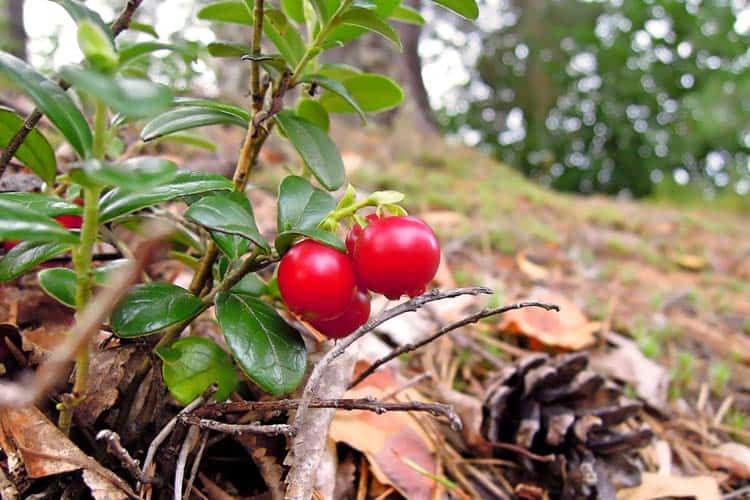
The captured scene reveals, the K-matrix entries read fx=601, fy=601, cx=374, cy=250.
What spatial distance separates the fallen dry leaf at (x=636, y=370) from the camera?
168 cm

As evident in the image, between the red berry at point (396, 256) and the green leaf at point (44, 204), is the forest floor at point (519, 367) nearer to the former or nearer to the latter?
the green leaf at point (44, 204)

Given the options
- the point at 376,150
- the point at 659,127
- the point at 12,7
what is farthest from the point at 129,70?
the point at 659,127

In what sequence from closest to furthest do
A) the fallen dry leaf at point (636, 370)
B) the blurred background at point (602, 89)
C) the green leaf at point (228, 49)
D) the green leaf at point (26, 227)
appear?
the green leaf at point (26, 227)
the green leaf at point (228, 49)
the fallen dry leaf at point (636, 370)
the blurred background at point (602, 89)

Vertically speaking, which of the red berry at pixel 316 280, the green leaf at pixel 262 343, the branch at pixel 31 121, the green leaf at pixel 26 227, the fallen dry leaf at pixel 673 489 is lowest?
the fallen dry leaf at pixel 673 489

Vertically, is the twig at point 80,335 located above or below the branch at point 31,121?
below

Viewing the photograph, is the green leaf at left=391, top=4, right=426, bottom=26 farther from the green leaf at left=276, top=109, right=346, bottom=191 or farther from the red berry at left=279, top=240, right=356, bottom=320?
the red berry at left=279, top=240, right=356, bottom=320

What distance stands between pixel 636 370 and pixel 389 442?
0.95m

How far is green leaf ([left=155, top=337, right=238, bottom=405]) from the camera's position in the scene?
34.5 inches

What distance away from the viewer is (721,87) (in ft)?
26.9

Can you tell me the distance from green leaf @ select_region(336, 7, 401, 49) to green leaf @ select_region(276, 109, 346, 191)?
0.58 feet

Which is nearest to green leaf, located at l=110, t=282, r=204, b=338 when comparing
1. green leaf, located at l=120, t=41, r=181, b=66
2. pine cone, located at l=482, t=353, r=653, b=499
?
green leaf, located at l=120, t=41, r=181, b=66

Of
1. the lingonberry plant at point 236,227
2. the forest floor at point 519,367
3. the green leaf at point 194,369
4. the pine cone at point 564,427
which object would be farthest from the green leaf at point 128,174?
the pine cone at point 564,427

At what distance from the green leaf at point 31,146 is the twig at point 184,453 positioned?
47 centimetres

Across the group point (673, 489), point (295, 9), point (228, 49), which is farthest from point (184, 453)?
point (673, 489)
